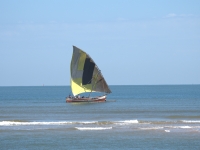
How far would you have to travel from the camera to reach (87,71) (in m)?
93.5

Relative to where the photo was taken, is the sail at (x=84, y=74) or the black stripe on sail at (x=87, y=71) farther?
the black stripe on sail at (x=87, y=71)

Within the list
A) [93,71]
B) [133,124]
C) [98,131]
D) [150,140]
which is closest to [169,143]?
[150,140]

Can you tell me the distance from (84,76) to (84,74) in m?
0.47

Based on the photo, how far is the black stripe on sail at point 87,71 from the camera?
9294cm

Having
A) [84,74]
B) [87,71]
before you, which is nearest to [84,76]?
[84,74]

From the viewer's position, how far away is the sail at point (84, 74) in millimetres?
91938

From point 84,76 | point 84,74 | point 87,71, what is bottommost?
point 84,76

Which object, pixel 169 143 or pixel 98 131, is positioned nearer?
pixel 169 143

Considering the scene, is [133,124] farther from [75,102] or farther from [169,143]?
[75,102]

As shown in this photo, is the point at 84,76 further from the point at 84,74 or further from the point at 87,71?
the point at 87,71

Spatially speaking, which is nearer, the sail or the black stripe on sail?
the sail

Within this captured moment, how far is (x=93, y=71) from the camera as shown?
9406 centimetres

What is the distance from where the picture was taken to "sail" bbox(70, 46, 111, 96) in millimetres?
91938

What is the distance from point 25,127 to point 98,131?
26.3 ft
